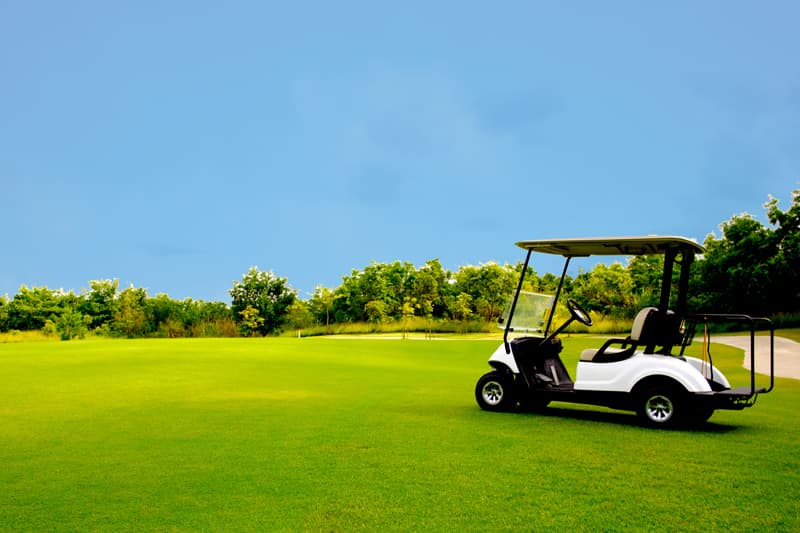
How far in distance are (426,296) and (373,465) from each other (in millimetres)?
39645

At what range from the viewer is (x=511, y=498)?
4332 millimetres

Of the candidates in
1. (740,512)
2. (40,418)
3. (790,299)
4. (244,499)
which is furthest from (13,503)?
(790,299)

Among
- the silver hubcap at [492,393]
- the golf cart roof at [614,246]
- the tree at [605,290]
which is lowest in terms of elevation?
the silver hubcap at [492,393]

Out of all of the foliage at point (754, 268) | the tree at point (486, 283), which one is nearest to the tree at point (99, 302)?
the tree at point (486, 283)

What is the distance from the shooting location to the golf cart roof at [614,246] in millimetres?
7479

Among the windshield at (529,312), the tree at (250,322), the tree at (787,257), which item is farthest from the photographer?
the tree at (250,322)

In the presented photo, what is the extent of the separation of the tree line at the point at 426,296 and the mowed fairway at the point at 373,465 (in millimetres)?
25095

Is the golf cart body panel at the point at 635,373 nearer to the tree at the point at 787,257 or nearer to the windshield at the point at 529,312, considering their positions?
the windshield at the point at 529,312

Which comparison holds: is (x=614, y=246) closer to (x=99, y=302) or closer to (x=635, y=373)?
(x=635, y=373)

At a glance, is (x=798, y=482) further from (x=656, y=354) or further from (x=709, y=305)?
(x=709, y=305)

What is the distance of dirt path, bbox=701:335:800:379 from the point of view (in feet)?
53.5

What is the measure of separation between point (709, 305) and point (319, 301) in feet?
74.4

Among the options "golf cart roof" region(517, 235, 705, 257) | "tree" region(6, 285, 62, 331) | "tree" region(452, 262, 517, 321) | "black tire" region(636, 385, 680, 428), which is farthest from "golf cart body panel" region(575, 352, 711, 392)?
"tree" region(6, 285, 62, 331)

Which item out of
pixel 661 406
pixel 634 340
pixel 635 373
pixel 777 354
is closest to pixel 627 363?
A: pixel 635 373
